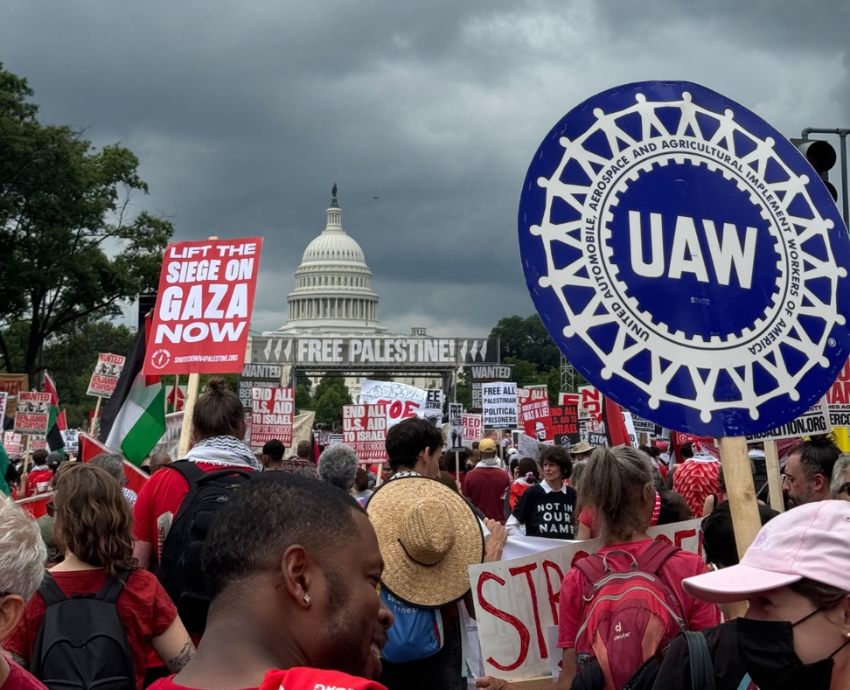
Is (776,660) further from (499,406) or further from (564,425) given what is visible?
(499,406)

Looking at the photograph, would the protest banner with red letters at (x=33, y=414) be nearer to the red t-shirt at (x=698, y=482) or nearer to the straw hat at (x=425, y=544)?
the red t-shirt at (x=698, y=482)

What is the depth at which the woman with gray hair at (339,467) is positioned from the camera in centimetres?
659

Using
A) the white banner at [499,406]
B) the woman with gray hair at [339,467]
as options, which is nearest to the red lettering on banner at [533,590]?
the woman with gray hair at [339,467]

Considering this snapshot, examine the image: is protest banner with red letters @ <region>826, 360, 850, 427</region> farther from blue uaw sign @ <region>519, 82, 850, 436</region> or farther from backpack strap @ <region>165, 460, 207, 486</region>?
blue uaw sign @ <region>519, 82, 850, 436</region>

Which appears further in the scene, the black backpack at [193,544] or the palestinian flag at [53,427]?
the palestinian flag at [53,427]

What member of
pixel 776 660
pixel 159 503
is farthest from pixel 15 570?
pixel 159 503

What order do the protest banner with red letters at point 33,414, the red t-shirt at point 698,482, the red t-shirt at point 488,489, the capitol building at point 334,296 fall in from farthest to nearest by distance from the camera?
the capitol building at point 334,296, the protest banner with red letters at point 33,414, the red t-shirt at point 488,489, the red t-shirt at point 698,482

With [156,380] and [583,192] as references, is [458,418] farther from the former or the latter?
[583,192]

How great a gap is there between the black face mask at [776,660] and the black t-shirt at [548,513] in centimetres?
707

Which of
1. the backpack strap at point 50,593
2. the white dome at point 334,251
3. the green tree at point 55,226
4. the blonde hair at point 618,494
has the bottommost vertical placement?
the backpack strap at point 50,593

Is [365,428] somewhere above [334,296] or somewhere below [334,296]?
below

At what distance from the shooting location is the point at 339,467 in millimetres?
6617

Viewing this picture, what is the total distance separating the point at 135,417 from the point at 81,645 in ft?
16.5

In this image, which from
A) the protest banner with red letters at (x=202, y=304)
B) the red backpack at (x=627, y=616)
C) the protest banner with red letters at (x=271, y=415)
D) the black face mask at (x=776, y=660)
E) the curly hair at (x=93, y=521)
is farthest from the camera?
the protest banner with red letters at (x=271, y=415)
